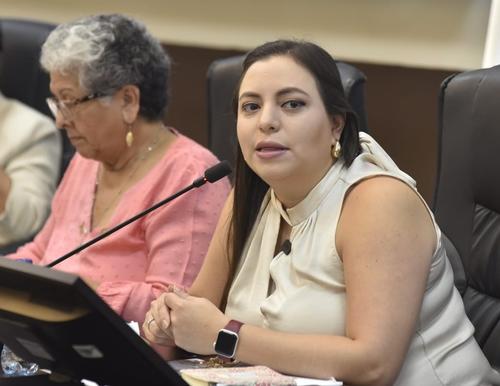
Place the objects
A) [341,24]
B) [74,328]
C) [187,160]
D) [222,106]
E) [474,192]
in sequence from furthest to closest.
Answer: [341,24]
[222,106]
[187,160]
[474,192]
[74,328]

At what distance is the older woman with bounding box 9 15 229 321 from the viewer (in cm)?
226

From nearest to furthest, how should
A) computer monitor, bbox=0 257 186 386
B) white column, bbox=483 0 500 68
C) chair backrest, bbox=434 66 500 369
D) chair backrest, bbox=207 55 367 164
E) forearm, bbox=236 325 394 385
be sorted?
computer monitor, bbox=0 257 186 386 → forearm, bbox=236 325 394 385 → chair backrest, bbox=434 66 500 369 → chair backrest, bbox=207 55 367 164 → white column, bbox=483 0 500 68

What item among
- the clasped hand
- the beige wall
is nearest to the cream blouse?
the clasped hand

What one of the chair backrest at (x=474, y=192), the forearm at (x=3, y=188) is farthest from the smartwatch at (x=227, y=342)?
the forearm at (x=3, y=188)

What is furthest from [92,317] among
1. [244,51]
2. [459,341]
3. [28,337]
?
[244,51]

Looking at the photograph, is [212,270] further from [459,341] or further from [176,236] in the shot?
[459,341]

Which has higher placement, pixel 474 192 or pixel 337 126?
pixel 337 126

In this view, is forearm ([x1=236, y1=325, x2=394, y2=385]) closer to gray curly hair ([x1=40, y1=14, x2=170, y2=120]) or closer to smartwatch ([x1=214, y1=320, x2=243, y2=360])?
smartwatch ([x1=214, y1=320, x2=243, y2=360])

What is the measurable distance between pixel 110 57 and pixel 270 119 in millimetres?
820

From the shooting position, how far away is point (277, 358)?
162 centimetres

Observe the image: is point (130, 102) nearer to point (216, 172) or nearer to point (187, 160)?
point (187, 160)

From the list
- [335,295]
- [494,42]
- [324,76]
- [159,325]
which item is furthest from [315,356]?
[494,42]

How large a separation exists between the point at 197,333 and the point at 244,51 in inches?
74.1

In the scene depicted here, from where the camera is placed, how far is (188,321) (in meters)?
1.73
